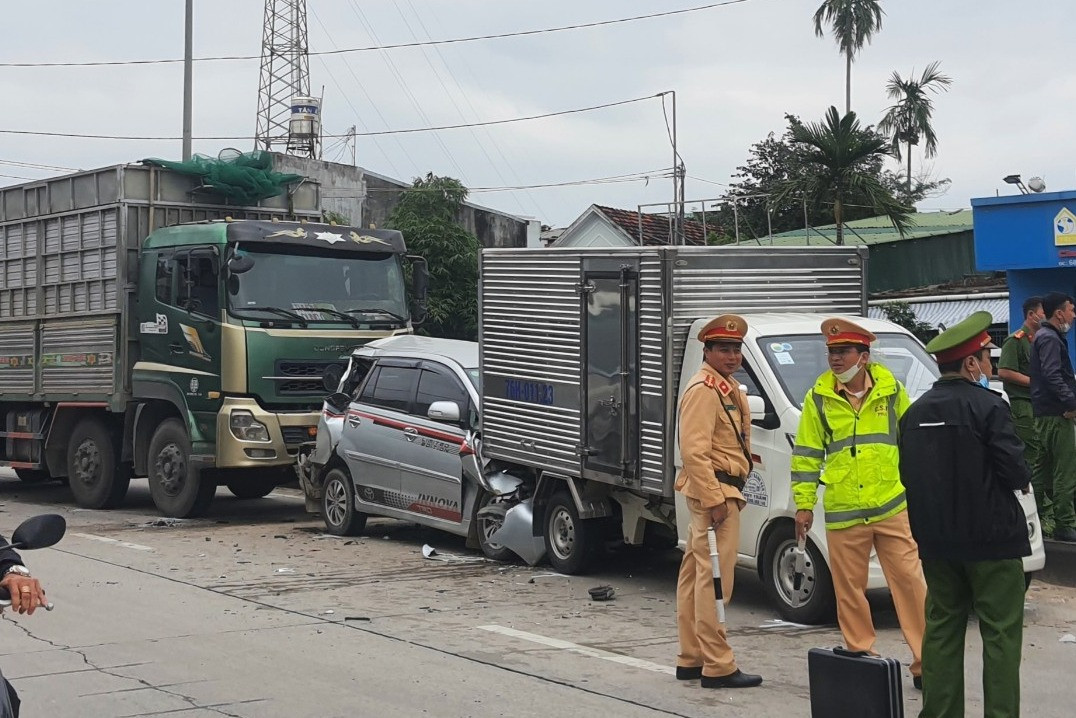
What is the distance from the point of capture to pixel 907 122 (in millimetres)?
49375

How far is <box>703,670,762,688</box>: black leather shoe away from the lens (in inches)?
272

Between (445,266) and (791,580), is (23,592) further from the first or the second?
(445,266)

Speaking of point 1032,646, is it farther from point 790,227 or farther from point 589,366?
point 790,227

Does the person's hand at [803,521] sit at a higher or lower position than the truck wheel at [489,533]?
higher

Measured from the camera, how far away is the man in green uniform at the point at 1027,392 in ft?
34.7

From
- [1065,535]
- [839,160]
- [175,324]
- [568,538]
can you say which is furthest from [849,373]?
[839,160]

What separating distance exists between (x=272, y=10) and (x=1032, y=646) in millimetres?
36957

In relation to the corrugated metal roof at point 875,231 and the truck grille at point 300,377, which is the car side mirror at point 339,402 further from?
the corrugated metal roof at point 875,231

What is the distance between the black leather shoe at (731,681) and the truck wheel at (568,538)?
3.65 m

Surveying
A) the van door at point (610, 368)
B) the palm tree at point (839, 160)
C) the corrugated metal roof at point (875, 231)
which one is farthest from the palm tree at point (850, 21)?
the van door at point (610, 368)

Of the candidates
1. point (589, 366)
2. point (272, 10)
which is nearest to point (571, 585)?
point (589, 366)

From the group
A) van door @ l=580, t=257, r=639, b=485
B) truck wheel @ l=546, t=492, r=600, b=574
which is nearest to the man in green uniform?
van door @ l=580, t=257, r=639, b=485

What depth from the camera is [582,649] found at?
796cm

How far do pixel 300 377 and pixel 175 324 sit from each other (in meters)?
1.52
